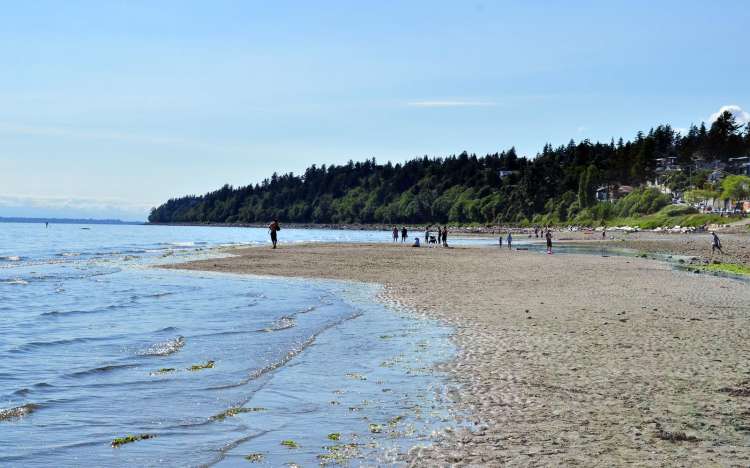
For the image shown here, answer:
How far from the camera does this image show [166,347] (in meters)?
14.7

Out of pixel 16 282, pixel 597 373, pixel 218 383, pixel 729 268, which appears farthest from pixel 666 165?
pixel 218 383

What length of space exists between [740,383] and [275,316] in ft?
41.1

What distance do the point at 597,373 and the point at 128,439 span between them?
7.40 meters

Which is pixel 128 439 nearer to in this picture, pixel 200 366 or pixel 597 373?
pixel 200 366

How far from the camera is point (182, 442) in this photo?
814 centimetres

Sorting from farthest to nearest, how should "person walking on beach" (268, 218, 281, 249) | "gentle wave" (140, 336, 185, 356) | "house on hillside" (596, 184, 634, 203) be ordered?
"house on hillside" (596, 184, 634, 203) → "person walking on beach" (268, 218, 281, 249) → "gentle wave" (140, 336, 185, 356)

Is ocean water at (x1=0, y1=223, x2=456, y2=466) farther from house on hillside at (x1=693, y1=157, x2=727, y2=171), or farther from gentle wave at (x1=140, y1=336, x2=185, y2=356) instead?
house on hillside at (x1=693, y1=157, x2=727, y2=171)

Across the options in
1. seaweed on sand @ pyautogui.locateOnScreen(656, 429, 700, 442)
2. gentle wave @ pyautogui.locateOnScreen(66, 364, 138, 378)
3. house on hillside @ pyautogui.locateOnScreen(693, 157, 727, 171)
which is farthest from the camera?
house on hillside @ pyautogui.locateOnScreen(693, 157, 727, 171)

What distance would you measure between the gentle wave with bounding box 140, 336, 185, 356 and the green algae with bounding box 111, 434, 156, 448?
575 centimetres

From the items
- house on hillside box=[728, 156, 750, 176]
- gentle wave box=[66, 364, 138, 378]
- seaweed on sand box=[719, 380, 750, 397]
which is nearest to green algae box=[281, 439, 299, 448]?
gentle wave box=[66, 364, 138, 378]

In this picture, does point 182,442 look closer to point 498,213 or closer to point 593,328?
point 593,328

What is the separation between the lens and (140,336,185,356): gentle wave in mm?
14031

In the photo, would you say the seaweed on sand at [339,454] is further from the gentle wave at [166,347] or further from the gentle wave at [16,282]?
the gentle wave at [16,282]

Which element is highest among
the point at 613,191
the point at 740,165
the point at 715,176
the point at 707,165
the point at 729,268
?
the point at 707,165
